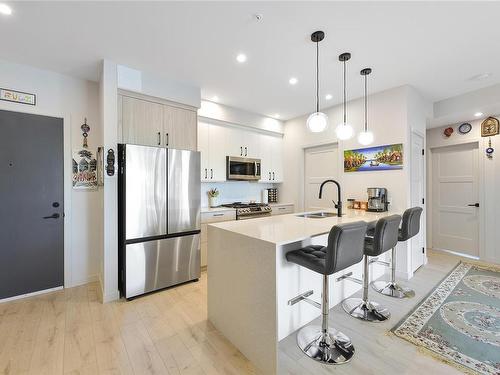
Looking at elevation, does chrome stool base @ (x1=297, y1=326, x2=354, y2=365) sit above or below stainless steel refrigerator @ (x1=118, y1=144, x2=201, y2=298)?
below

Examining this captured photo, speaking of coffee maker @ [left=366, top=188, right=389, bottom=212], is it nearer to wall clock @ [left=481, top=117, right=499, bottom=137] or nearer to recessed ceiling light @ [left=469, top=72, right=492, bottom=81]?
recessed ceiling light @ [left=469, top=72, right=492, bottom=81]

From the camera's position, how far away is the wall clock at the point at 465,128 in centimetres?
407

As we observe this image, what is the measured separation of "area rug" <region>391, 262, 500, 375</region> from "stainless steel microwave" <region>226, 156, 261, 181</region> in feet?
10.1

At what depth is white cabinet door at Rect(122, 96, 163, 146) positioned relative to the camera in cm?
281

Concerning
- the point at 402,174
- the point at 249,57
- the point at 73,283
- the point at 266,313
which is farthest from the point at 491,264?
the point at 73,283

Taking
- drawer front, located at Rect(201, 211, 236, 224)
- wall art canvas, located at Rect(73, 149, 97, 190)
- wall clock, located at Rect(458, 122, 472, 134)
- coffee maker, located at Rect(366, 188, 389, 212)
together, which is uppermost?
wall clock, located at Rect(458, 122, 472, 134)

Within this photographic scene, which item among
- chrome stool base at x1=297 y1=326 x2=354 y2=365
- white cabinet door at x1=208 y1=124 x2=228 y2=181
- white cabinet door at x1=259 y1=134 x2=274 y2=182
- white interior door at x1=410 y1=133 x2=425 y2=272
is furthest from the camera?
white cabinet door at x1=259 y1=134 x2=274 y2=182

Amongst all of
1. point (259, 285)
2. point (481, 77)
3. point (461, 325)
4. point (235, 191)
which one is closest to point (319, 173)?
point (235, 191)

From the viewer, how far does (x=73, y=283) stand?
9.86ft

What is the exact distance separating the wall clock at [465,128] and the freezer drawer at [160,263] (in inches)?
195

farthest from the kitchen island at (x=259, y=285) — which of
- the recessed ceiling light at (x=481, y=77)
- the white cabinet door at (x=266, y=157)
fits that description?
the recessed ceiling light at (x=481, y=77)

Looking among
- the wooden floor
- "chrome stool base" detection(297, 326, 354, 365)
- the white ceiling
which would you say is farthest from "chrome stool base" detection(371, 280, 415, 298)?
the white ceiling

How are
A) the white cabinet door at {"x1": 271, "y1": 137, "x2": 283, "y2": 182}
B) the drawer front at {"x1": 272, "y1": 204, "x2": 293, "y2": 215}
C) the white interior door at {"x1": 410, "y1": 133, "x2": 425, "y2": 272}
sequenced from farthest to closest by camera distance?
the white cabinet door at {"x1": 271, "y1": 137, "x2": 283, "y2": 182}
the drawer front at {"x1": 272, "y1": 204, "x2": 293, "y2": 215}
the white interior door at {"x1": 410, "y1": 133, "x2": 425, "y2": 272}

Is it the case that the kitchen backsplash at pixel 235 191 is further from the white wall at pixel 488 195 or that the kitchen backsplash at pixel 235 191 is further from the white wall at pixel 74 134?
the white wall at pixel 488 195
